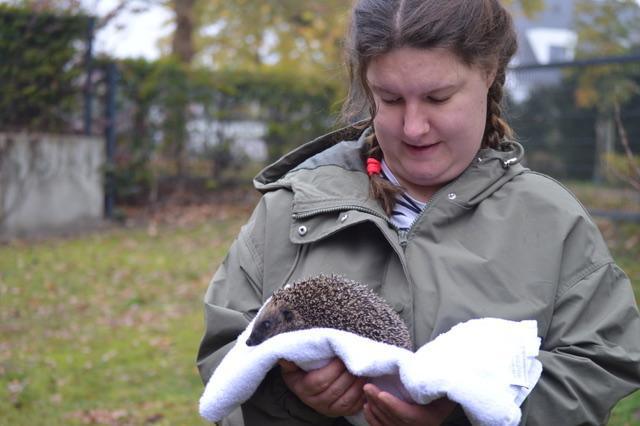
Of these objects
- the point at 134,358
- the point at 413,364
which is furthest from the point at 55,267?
the point at 413,364

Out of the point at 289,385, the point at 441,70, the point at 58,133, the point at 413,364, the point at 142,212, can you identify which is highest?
the point at 441,70

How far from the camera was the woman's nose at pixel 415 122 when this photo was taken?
2430mm

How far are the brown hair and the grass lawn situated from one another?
284 cm

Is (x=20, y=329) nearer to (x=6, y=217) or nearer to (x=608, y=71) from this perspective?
(x=6, y=217)

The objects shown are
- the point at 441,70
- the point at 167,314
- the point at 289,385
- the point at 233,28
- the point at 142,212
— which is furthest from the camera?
A: the point at 233,28

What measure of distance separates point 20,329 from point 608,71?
802cm

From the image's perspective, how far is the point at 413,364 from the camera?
2.03 meters

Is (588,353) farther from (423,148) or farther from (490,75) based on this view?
(490,75)

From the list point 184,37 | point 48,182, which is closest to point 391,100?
point 48,182

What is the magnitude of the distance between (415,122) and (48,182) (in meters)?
10.9

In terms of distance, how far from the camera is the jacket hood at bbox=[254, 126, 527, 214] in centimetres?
253

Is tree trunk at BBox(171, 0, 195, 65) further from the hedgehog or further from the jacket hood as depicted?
the hedgehog

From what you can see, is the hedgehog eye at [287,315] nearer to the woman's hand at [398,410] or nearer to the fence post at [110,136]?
the woman's hand at [398,410]

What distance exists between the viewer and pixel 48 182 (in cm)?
1229
